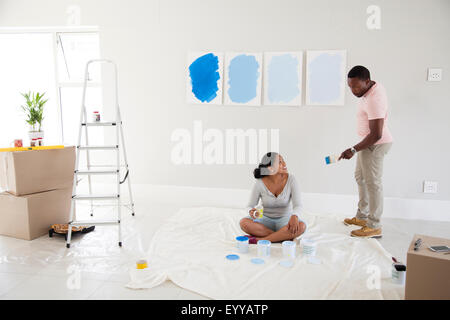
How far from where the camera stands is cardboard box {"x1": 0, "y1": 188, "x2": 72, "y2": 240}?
9.50 feet

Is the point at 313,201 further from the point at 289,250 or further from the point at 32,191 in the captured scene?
the point at 32,191

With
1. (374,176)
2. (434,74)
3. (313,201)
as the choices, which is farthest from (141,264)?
(434,74)

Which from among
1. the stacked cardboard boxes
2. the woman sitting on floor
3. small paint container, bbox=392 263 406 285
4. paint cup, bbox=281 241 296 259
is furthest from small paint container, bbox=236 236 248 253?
the stacked cardboard boxes

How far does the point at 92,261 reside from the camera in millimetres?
2488

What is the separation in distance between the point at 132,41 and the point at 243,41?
137 centimetres

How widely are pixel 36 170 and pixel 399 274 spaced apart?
9.78 feet

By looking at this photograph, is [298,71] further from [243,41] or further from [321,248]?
[321,248]

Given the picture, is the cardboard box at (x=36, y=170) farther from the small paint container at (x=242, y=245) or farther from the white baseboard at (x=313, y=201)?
the small paint container at (x=242, y=245)

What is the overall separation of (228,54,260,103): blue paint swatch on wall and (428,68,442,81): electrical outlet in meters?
1.76

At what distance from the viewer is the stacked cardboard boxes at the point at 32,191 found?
2.89 meters

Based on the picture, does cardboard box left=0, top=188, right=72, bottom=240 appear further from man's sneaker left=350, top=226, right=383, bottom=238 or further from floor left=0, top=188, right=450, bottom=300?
man's sneaker left=350, top=226, right=383, bottom=238

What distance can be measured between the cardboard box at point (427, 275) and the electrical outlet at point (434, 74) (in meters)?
2.33
